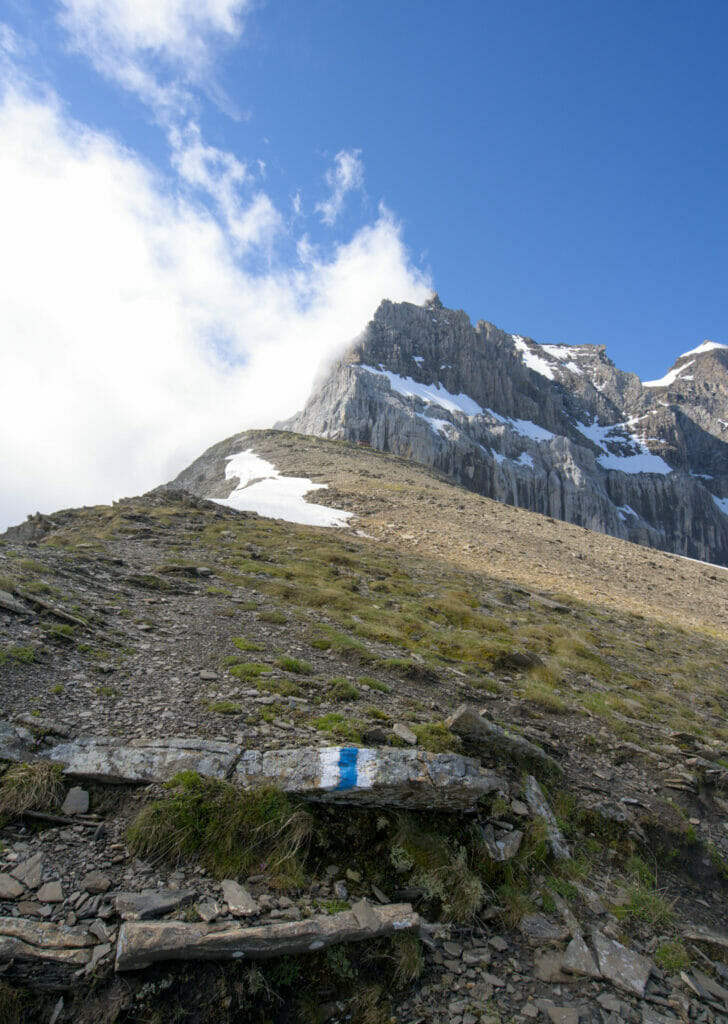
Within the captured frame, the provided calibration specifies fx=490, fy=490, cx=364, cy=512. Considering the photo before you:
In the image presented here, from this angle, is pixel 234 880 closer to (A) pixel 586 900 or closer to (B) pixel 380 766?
(B) pixel 380 766

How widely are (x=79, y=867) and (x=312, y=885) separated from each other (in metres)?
2.28

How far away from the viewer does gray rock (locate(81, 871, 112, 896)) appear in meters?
4.53

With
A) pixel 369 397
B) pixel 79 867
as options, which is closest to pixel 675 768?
pixel 79 867

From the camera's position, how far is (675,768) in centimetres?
872

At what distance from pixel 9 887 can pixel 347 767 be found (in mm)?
3403

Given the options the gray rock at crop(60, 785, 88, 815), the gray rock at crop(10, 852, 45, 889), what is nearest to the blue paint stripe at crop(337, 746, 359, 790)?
the gray rock at crop(60, 785, 88, 815)

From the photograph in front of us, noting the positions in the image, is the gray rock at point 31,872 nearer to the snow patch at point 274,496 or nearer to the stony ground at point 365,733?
the stony ground at point 365,733

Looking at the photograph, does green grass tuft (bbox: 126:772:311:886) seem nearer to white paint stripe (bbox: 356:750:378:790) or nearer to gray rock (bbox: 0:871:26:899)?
white paint stripe (bbox: 356:750:378:790)

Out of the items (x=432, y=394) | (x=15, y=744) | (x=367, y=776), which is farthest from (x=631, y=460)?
(x=15, y=744)

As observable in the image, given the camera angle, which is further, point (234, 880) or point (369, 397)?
point (369, 397)

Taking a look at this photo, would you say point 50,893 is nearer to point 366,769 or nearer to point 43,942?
point 43,942

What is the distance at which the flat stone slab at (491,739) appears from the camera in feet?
25.2

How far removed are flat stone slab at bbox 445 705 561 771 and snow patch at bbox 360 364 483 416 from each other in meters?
116

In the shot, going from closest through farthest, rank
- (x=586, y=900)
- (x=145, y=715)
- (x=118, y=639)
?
(x=586, y=900), (x=145, y=715), (x=118, y=639)
